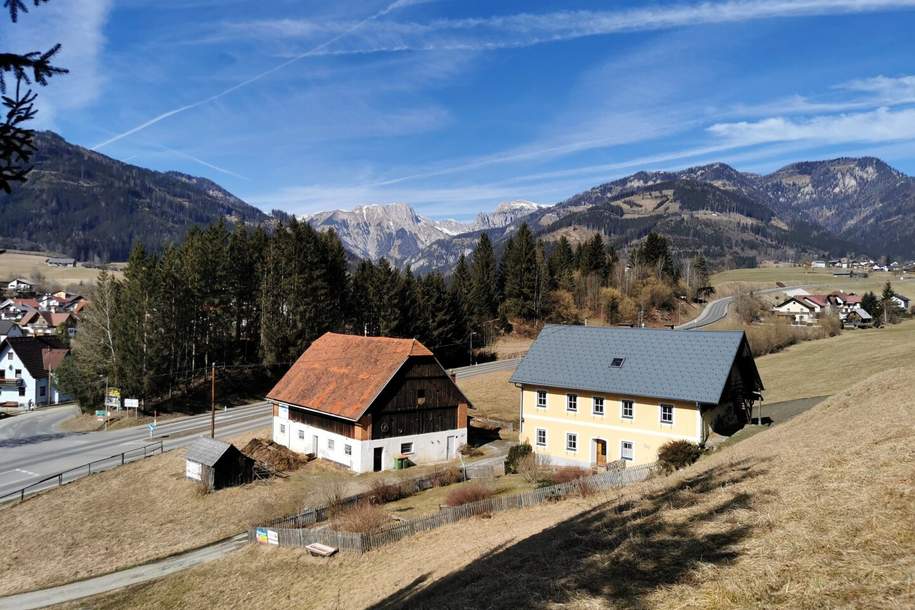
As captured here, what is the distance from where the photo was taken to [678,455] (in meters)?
29.9

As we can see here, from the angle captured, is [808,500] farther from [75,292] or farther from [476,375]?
[75,292]

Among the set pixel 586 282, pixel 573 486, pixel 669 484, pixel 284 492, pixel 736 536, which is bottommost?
pixel 284 492

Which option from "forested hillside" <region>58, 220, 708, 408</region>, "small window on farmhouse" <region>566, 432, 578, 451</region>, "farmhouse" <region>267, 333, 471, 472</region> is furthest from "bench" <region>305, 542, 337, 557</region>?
"forested hillside" <region>58, 220, 708, 408</region>

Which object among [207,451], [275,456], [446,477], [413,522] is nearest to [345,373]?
[275,456]

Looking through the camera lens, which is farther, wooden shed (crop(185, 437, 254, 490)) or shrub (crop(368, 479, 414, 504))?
wooden shed (crop(185, 437, 254, 490))

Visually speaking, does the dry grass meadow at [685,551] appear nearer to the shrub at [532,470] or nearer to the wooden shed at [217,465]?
the shrub at [532,470]

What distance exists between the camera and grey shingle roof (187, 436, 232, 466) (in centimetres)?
3626

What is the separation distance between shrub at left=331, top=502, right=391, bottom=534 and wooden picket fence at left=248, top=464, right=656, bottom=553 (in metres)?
0.58

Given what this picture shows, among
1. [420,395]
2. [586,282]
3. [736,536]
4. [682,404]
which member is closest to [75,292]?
[586,282]

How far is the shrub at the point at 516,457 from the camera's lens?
3694 centimetres

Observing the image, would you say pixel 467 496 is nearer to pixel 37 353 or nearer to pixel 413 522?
pixel 413 522

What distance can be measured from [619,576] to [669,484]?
32.1 feet

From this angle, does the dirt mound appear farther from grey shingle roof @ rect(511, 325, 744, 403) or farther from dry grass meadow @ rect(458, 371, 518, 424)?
dry grass meadow @ rect(458, 371, 518, 424)

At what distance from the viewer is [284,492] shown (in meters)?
35.6
